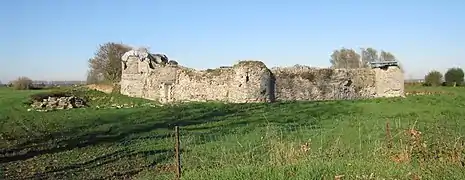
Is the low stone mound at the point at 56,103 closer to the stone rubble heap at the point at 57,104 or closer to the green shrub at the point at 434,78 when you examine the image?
the stone rubble heap at the point at 57,104

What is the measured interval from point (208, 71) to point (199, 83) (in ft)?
3.30

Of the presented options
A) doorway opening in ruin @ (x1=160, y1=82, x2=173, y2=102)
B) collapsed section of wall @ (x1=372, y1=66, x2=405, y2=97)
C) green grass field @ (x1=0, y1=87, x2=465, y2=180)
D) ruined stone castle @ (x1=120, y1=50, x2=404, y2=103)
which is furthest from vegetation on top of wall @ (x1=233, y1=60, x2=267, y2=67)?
collapsed section of wall @ (x1=372, y1=66, x2=405, y2=97)

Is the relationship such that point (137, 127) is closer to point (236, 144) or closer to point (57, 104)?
point (236, 144)

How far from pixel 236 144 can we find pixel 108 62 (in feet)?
138

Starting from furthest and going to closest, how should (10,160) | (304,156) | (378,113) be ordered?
(378,113) → (10,160) → (304,156)

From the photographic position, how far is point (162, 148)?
14859 mm

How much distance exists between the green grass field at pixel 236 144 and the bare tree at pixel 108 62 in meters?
23.3

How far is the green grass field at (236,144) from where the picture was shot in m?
8.12

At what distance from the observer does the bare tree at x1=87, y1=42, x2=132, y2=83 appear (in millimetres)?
52672

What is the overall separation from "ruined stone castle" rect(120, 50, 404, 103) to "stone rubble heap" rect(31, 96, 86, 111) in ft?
19.9

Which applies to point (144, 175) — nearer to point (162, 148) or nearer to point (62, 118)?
point (162, 148)

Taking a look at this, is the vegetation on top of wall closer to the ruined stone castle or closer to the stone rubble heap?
the ruined stone castle

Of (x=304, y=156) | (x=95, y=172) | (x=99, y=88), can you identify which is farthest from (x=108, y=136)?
(x=99, y=88)

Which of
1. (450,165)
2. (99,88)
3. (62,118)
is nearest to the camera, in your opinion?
(450,165)
